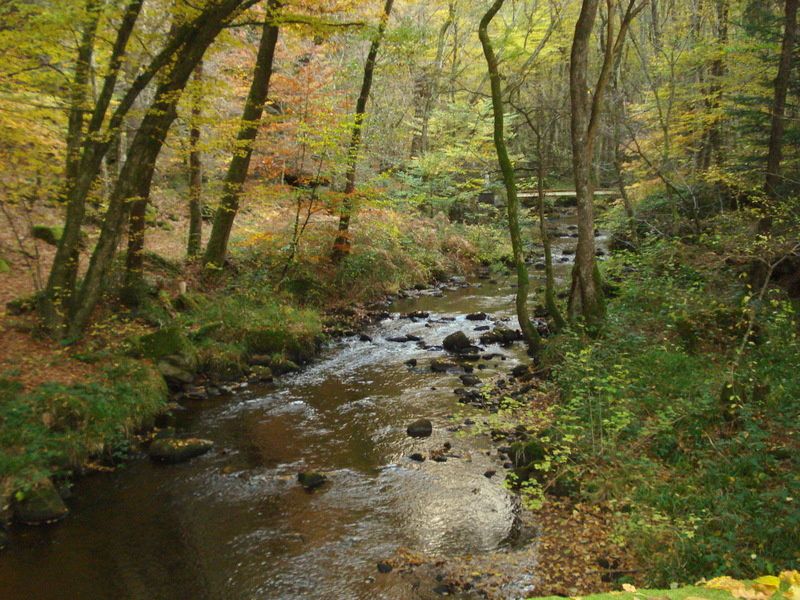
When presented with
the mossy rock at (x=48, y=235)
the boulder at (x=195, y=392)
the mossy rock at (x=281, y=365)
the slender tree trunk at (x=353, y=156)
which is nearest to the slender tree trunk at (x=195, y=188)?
the mossy rock at (x=48, y=235)

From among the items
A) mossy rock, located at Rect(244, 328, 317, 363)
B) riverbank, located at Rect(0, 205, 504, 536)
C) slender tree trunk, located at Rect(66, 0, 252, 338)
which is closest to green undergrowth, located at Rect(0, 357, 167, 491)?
riverbank, located at Rect(0, 205, 504, 536)

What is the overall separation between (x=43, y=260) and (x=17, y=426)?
7849 mm

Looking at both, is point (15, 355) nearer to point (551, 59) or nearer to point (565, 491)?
point (565, 491)

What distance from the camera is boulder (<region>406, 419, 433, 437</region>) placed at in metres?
8.81

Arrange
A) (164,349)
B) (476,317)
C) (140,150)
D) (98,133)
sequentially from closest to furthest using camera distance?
(98,133)
(140,150)
(164,349)
(476,317)

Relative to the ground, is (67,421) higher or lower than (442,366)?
higher

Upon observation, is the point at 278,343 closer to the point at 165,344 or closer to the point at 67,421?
the point at 165,344

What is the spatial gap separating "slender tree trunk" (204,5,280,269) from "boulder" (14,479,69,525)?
27.0ft

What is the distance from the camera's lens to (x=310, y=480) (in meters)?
7.33

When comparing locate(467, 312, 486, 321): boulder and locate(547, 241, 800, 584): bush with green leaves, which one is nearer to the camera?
locate(547, 241, 800, 584): bush with green leaves

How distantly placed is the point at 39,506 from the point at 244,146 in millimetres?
9624

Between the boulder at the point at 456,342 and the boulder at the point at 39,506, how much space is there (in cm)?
905

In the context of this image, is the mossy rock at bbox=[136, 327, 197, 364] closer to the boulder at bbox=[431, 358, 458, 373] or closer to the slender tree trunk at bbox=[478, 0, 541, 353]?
the boulder at bbox=[431, 358, 458, 373]

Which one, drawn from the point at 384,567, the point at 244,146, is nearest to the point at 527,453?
the point at 384,567
